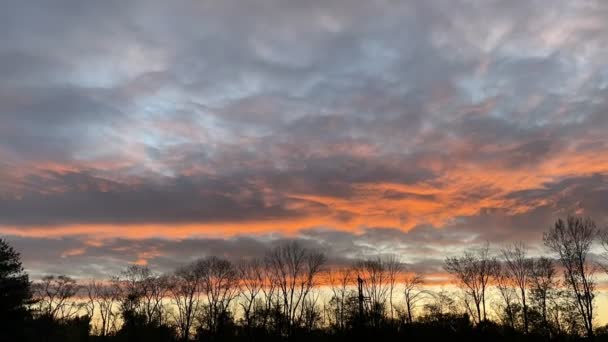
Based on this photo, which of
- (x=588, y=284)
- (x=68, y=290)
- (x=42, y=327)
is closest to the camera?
(x=588, y=284)

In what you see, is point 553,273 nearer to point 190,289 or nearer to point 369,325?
point 369,325

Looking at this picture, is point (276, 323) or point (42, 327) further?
point (276, 323)

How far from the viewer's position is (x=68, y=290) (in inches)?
3957

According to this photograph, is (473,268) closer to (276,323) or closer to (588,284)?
(588,284)

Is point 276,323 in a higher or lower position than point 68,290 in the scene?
lower

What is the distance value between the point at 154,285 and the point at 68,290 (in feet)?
57.2

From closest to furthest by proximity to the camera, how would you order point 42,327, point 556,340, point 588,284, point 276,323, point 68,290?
1. point 588,284
2. point 556,340
3. point 42,327
4. point 276,323
5. point 68,290

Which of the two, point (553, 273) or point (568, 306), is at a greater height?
point (553, 273)

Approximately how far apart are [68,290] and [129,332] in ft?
51.0

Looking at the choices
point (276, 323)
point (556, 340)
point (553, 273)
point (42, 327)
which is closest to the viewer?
point (556, 340)

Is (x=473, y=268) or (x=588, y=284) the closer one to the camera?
(x=588, y=284)

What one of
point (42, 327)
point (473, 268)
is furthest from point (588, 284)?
point (42, 327)

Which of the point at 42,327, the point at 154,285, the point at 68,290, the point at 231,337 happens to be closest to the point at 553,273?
the point at 231,337

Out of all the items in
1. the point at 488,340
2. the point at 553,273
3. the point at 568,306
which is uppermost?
the point at 553,273
